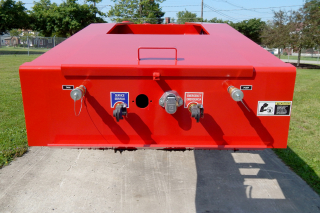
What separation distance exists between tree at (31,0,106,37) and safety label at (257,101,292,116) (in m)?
33.6

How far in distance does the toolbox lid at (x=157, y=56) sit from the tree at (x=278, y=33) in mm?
20202

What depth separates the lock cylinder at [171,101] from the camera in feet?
5.65

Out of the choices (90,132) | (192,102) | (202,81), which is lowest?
(90,132)

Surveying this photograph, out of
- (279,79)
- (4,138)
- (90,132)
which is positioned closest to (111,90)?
(90,132)

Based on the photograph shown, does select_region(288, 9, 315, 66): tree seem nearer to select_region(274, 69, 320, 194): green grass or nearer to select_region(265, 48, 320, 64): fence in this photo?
select_region(265, 48, 320, 64): fence

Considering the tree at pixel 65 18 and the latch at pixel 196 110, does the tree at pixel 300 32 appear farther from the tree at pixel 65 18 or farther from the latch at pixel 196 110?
the tree at pixel 65 18

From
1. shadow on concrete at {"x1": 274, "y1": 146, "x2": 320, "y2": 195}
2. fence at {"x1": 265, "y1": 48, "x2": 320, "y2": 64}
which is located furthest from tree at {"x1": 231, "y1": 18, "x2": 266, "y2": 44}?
shadow on concrete at {"x1": 274, "y1": 146, "x2": 320, "y2": 195}

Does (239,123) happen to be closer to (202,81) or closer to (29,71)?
(202,81)

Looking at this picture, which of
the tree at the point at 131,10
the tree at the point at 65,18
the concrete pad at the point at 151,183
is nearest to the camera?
the concrete pad at the point at 151,183

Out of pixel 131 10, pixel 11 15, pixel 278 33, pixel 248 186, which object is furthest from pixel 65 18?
pixel 248 186

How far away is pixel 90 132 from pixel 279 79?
1359 millimetres

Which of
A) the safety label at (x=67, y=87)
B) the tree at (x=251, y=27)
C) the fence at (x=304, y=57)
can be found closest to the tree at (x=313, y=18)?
the fence at (x=304, y=57)

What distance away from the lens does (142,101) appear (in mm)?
1944

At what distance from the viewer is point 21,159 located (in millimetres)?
3717
